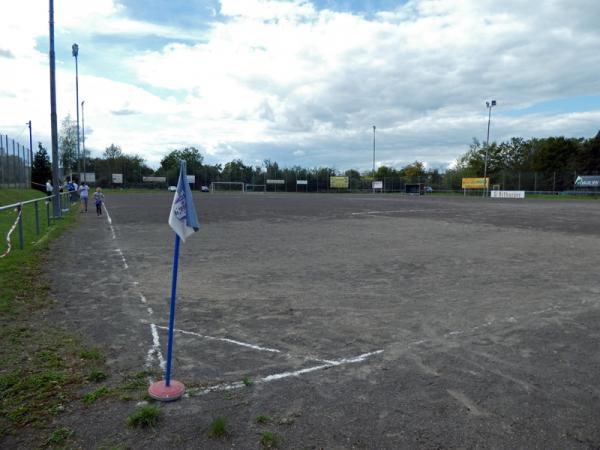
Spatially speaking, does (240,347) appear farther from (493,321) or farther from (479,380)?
(493,321)

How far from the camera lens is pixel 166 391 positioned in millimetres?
3725

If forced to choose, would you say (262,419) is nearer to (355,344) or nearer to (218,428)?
(218,428)

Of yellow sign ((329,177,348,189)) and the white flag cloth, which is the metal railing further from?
yellow sign ((329,177,348,189))

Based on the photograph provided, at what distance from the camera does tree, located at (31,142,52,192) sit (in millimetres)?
49281

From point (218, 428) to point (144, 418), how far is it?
23.9 inches

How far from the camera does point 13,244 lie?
11.9m

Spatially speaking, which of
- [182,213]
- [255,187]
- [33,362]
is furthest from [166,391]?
[255,187]

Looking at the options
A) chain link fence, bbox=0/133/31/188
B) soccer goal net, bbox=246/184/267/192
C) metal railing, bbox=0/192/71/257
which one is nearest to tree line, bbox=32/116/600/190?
soccer goal net, bbox=246/184/267/192

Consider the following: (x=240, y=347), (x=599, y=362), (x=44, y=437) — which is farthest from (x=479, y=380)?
(x=44, y=437)

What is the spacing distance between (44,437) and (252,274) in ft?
18.4

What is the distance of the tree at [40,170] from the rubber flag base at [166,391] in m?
50.6

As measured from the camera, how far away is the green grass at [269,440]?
3.07 m

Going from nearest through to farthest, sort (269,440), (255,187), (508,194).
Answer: (269,440) → (508,194) → (255,187)

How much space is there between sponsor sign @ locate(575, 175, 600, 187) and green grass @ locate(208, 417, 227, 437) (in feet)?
239
